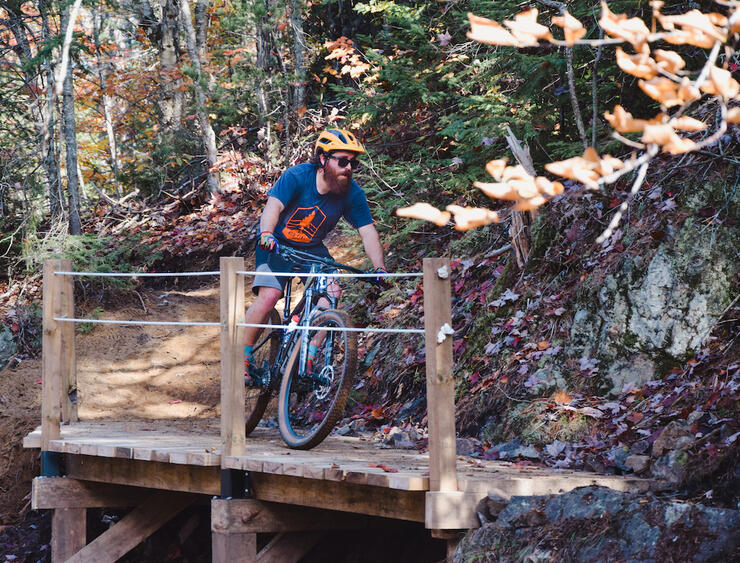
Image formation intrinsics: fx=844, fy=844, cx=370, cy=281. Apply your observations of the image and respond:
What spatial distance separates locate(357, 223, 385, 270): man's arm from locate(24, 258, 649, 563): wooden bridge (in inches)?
50.0

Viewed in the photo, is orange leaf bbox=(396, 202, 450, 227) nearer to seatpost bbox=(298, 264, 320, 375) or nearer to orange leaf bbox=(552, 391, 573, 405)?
seatpost bbox=(298, 264, 320, 375)

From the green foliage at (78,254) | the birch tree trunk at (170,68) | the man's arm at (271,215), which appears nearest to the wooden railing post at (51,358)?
the man's arm at (271,215)

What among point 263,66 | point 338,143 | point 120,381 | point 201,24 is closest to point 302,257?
point 338,143

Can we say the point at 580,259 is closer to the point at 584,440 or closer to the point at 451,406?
the point at 584,440

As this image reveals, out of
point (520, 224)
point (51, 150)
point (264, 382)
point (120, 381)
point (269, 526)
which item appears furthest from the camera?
point (51, 150)

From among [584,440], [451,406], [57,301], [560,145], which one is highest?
[560,145]

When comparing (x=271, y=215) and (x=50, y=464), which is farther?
(x=50, y=464)

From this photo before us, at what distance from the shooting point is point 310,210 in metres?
6.37

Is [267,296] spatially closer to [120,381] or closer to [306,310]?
[306,310]

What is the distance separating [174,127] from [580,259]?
13845mm

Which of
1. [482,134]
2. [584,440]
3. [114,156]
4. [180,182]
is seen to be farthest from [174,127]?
[584,440]

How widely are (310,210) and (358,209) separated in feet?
1.21

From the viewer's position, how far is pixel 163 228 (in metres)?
16.2

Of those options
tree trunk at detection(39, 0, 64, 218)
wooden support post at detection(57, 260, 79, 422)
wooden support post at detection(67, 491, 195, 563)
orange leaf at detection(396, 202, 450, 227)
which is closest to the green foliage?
tree trunk at detection(39, 0, 64, 218)
